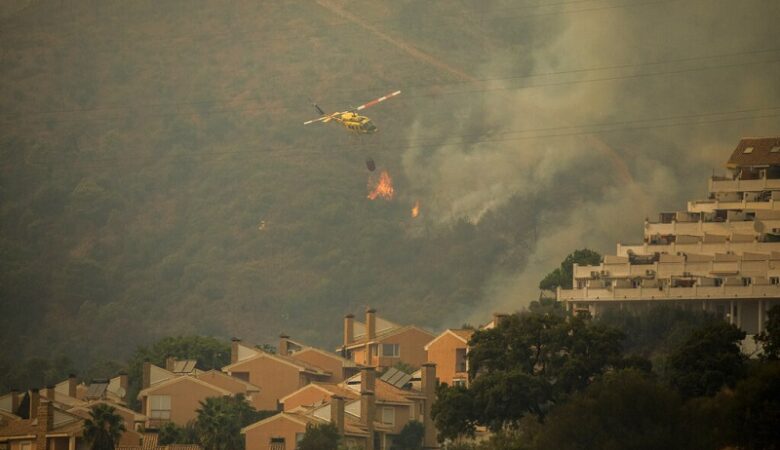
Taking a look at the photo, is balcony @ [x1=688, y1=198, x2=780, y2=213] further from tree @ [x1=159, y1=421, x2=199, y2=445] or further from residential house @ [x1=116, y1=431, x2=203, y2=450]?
residential house @ [x1=116, y1=431, x2=203, y2=450]

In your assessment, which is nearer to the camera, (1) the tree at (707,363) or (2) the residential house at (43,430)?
(1) the tree at (707,363)

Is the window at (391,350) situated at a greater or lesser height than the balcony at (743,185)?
lesser

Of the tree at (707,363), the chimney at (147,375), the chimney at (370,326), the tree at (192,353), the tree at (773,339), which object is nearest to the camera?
the tree at (707,363)

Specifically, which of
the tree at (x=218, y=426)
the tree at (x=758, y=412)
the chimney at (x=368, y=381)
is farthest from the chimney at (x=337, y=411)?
the tree at (x=758, y=412)

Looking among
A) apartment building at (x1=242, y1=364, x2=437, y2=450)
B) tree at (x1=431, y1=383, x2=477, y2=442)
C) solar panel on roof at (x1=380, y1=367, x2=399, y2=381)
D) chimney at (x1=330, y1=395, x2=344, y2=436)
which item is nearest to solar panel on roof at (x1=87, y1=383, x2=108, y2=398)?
apartment building at (x1=242, y1=364, x2=437, y2=450)

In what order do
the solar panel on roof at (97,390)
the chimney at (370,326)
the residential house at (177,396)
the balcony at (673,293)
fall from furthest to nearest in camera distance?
the chimney at (370,326)
the solar panel on roof at (97,390)
the residential house at (177,396)
the balcony at (673,293)

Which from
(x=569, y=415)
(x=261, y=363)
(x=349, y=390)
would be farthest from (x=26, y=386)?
(x=569, y=415)

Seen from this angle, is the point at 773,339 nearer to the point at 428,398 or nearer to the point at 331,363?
the point at 428,398

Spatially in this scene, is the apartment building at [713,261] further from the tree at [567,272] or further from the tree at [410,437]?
the tree at [410,437]
